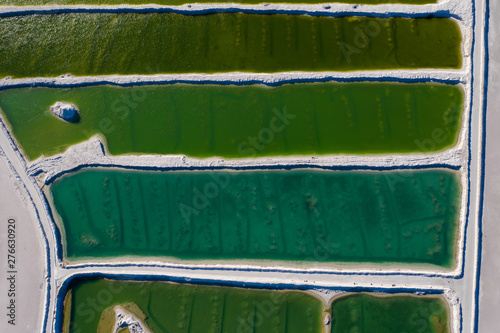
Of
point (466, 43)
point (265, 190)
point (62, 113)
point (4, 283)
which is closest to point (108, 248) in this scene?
point (4, 283)

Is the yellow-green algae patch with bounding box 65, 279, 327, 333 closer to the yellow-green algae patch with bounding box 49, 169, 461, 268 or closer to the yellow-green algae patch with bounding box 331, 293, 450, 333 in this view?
the yellow-green algae patch with bounding box 331, 293, 450, 333

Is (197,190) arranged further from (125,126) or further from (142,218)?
(125,126)

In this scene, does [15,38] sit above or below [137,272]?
above

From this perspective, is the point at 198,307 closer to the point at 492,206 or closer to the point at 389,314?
the point at 389,314

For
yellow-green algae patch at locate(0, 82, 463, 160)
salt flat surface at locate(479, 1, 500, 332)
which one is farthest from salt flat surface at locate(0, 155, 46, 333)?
salt flat surface at locate(479, 1, 500, 332)

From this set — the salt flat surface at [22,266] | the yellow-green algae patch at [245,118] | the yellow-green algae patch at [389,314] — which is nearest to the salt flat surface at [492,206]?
the yellow-green algae patch at [245,118]

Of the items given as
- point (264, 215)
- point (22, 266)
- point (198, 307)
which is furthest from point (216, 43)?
point (22, 266)

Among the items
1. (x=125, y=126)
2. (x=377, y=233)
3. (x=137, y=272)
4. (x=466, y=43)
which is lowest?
(x=137, y=272)
